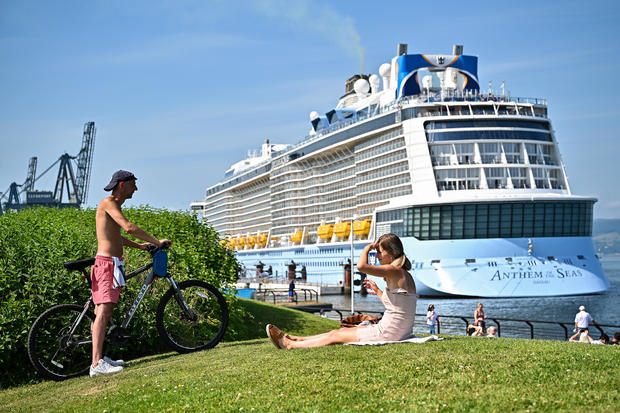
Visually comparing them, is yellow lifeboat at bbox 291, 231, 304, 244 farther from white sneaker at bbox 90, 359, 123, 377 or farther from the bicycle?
white sneaker at bbox 90, 359, 123, 377

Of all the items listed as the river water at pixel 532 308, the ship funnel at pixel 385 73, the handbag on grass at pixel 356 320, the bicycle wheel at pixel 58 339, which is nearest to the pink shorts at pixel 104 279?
the bicycle wheel at pixel 58 339

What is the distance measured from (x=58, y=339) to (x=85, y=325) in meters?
0.64

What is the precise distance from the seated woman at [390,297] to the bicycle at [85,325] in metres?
2.14

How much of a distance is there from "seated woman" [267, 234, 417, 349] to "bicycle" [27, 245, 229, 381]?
2.14 metres

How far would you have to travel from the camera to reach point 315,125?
7100 cm

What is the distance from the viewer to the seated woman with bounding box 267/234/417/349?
7.78 meters

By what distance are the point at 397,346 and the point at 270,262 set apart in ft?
227

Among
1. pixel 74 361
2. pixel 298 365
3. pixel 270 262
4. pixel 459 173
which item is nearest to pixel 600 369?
pixel 298 365

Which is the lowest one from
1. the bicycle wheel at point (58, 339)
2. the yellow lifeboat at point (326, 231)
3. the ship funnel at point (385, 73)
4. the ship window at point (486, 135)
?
the bicycle wheel at point (58, 339)

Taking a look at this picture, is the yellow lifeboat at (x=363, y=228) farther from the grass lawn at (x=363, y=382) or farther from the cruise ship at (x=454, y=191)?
the grass lawn at (x=363, y=382)

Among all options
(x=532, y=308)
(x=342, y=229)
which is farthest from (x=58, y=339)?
(x=342, y=229)

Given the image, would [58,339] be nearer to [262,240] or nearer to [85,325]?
[85,325]

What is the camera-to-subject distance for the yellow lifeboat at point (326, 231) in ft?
206

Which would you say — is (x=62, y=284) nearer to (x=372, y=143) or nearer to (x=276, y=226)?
(x=372, y=143)
